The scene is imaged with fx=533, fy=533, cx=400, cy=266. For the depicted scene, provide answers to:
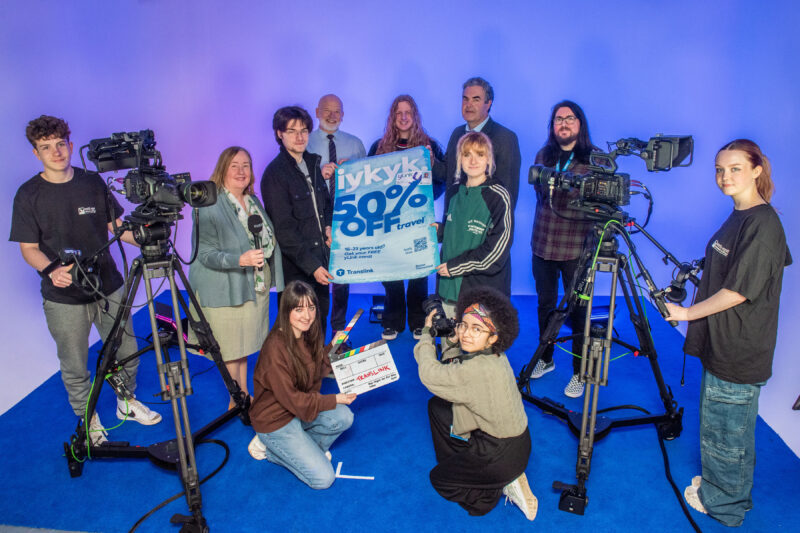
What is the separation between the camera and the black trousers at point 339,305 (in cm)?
419

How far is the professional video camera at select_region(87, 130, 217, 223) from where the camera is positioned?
2.31 m

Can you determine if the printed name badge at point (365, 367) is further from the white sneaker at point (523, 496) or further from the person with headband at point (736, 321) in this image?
the person with headband at point (736, 321)

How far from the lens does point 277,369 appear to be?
259 centimetres

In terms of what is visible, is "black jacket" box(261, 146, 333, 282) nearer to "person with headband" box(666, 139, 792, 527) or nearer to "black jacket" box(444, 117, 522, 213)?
"black jacket" box(444, 117, 522, 213)

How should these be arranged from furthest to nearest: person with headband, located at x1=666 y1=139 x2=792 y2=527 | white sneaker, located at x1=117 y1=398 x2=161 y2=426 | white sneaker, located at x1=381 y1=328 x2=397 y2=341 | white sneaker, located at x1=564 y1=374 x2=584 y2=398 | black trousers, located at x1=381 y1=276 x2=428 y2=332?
white sneaker, located at x1=381 y1=328 x2=397 y2=341 → black trousers, located at x1=381 y1=276 x2=428 y2=332 → white sneaker, located at x1=564 y1=374 x2=584 y2=398 → white sneaker, located at x1=117 y1=398 x2=161 y2=426 → person with headband, located at x1=666 y1=139 x2=792 y2=527

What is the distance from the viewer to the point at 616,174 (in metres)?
2.44

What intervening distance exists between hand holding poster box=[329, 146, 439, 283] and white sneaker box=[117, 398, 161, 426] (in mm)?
1368

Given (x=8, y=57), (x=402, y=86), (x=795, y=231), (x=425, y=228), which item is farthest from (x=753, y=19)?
(x=8, y=57)

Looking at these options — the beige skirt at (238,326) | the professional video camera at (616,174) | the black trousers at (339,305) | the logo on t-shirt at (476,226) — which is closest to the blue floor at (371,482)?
the beige skirt at (238,326)

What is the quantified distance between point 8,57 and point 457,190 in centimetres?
353

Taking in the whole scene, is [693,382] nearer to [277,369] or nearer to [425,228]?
[425,228]

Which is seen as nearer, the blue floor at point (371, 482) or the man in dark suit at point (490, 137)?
the blue floor at point (371, 482)

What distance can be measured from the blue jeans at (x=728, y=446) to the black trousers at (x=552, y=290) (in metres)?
1.03

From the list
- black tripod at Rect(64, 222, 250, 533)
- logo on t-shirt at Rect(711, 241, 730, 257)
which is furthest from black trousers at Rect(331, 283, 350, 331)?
logo on t-shirt at Rect(711, 241, 730, 257)
